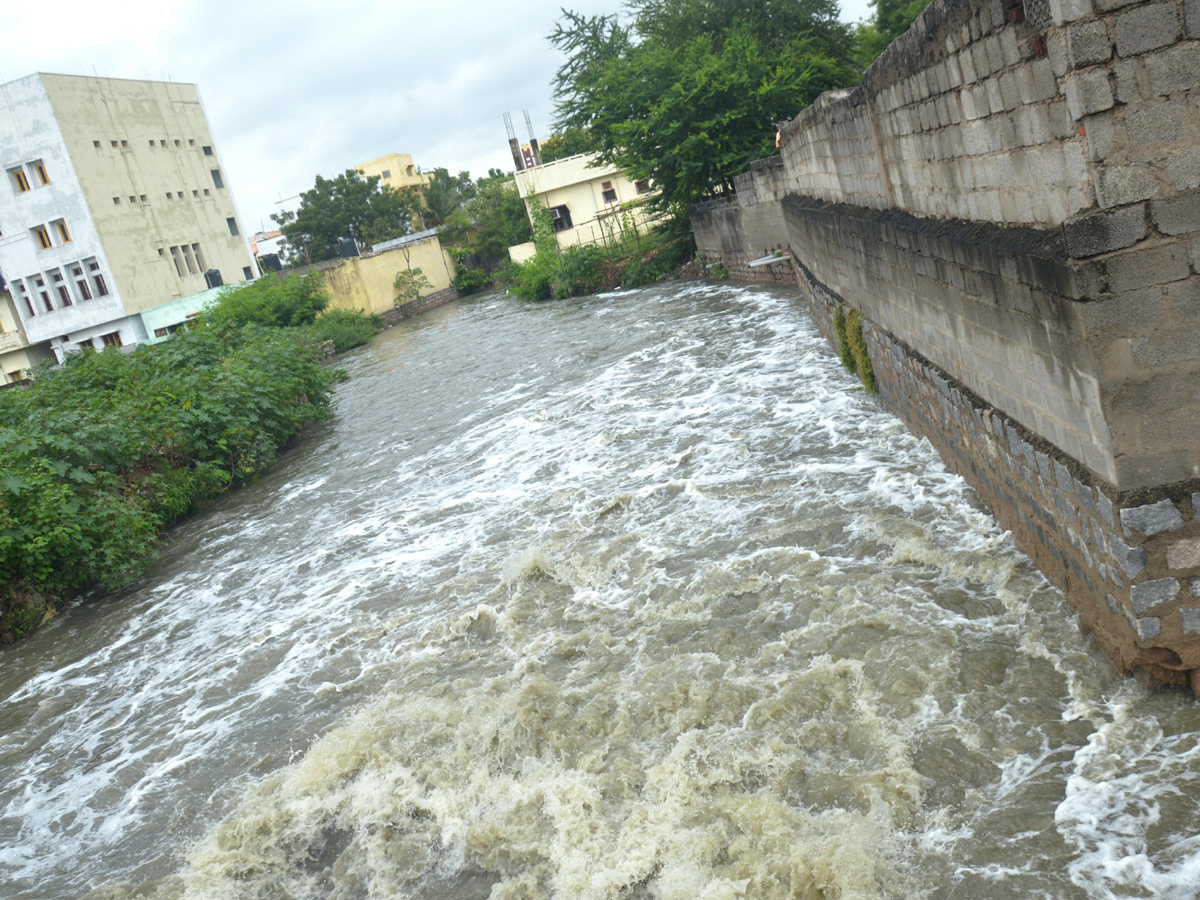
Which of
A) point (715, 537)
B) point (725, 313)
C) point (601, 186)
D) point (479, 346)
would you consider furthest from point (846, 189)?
point (601, 186)

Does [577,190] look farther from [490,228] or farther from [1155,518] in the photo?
[1155,518]

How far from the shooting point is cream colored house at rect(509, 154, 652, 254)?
4434cm

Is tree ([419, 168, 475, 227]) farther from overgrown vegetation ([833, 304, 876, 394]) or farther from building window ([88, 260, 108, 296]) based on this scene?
overgrown vegetation ([833, 304, 876, 394])

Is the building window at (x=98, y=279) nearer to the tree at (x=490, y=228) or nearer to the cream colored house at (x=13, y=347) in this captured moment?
the cream colored house at (x=13, y=347)

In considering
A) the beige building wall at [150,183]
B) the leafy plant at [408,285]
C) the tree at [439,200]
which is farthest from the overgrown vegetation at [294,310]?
the tree at [439,200]

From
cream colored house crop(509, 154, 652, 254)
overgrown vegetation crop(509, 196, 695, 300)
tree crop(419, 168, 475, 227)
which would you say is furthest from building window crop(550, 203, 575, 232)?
tree crop(419, 168, 475, 227)

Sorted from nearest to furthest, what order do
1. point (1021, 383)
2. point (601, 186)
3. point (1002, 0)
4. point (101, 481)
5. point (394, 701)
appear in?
point (1002, 0)
point (1021, 383)
point (394, 701)
point (101, 481)
point (601, 186)

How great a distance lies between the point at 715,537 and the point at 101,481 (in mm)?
8831

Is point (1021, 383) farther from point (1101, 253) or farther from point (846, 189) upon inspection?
point (846, 189)

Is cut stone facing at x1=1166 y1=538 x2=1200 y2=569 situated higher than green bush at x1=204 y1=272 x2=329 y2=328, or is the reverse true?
green bush at x1=204 y1=272 x2=329 y2=328

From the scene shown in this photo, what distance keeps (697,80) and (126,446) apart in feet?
59.1

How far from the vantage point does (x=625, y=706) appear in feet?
18.7

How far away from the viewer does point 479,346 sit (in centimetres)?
2645

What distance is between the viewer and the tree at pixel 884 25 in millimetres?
32000
